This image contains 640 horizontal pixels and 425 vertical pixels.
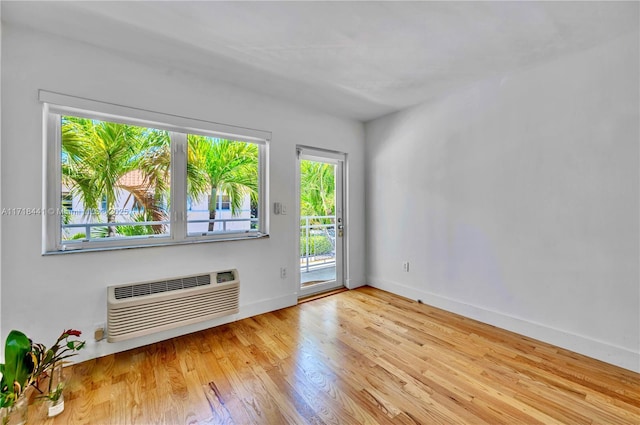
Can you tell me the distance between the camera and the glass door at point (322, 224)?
379 cm

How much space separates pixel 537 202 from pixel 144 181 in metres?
3.46

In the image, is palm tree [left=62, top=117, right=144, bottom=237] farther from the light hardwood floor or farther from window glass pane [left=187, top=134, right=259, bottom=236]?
the light hardwood floor

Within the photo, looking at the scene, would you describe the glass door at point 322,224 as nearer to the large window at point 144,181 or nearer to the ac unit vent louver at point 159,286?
the large window at point 144,181

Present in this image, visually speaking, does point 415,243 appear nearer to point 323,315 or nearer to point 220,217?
point 323,315

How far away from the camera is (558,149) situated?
234 centimetres

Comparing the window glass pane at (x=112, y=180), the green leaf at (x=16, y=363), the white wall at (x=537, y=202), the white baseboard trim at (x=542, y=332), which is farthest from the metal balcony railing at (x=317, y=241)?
the green leaf at (x=16, y=363)

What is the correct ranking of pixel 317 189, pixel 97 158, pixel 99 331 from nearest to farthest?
pixel 99 331
pixel 97 158
pixel 317 189

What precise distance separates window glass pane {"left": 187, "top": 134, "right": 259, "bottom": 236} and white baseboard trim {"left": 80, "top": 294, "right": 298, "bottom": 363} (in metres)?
0.84

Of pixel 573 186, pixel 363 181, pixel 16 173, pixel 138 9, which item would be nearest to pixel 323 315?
pixel 363 181

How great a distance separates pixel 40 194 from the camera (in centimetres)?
199

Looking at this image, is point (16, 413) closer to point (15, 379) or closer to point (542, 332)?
point (15, 379)

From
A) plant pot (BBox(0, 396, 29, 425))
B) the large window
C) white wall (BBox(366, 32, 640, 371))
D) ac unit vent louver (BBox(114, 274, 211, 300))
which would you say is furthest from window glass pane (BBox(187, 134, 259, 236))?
white wall (BBox(366, 32, 640, 371))

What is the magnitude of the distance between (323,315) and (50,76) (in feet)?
9.98

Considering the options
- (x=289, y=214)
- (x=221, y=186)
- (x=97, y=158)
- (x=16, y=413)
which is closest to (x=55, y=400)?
(x=16, y=413)
